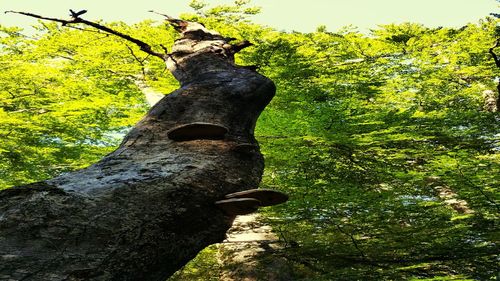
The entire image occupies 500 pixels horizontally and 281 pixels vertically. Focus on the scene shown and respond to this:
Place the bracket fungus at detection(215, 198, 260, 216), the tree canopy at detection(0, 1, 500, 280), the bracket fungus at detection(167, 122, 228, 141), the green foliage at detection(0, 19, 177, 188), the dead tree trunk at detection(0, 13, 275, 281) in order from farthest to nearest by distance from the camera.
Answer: the green foliage at detection(0, 19, 177, 188), the tree canopy at detection(0, 1, 500, 280), the bracket fungus at detection(167, 122, 228, 141), the bracket fungus at detection(215, 198, 260, 216), the dead tree trunk at detection(0, 13, 275, 281)

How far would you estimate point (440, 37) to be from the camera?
730 cm

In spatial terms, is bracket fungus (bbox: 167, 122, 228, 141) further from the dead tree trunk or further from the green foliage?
the green foliage

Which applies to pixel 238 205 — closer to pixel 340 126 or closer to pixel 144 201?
pixel 144 201

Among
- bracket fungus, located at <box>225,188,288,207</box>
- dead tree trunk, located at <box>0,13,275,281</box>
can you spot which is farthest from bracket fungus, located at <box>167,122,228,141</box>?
bracket fungus, located at <box>225,188,288,207</box>

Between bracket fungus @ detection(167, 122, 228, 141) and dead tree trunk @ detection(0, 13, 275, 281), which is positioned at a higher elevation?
bracket fungus @ detection(167, 122, 228, 141)

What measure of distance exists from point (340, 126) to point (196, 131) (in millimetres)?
4268

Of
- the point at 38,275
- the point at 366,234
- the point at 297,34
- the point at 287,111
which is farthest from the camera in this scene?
the point at 297,34

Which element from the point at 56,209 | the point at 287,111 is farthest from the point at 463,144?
the point at 56,209

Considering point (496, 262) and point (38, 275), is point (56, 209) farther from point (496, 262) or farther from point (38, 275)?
point (496, 262)

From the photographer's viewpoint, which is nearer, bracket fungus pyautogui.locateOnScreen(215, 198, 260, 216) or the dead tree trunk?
the dead tree trunk

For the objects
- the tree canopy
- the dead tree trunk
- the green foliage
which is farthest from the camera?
the green foliage

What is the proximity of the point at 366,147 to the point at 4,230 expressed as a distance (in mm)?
5193

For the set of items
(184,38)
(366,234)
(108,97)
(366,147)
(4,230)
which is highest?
(184,38)

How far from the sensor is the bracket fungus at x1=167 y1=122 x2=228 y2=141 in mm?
1891
